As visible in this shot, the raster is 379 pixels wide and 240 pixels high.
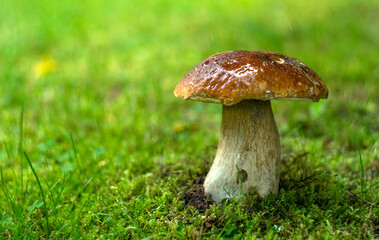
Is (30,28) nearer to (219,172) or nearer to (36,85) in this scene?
(36,85)

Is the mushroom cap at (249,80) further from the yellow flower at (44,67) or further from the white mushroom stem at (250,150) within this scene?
the yellow flower at (44,67)

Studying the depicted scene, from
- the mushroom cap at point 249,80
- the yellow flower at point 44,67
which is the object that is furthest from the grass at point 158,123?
the mushroom cap at point 249,80

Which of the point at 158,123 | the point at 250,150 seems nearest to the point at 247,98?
the point at 250,150

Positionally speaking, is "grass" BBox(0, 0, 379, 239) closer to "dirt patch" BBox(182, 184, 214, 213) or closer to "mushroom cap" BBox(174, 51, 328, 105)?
"dirt patch" BBox(182, 184, 214, 213)

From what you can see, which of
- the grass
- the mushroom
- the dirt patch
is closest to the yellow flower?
the grass

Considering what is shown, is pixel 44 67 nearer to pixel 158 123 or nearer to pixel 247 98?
pixel 158 123

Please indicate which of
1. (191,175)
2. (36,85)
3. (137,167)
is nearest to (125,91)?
→ (36,85)

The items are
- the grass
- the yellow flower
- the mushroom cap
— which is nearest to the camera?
the mushroom cap
